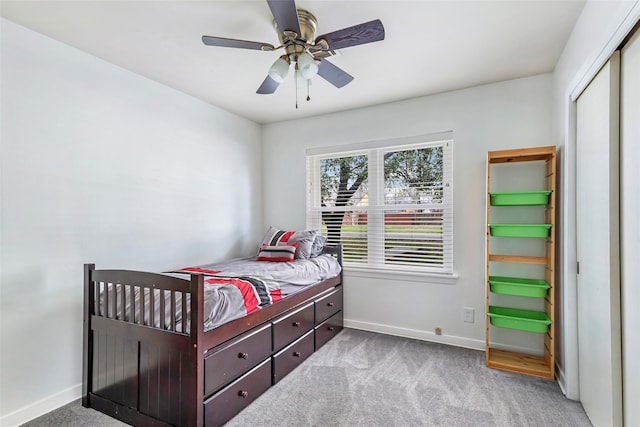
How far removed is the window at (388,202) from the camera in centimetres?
315

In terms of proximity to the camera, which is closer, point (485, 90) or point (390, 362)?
point (390, 362)

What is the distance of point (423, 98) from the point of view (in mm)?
3170

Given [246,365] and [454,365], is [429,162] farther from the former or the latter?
[246,365]

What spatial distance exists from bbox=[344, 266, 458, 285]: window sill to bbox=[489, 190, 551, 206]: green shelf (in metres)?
0.82

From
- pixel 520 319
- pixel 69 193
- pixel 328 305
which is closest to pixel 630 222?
pixel 520 319

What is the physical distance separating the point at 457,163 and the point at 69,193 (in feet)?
10.3

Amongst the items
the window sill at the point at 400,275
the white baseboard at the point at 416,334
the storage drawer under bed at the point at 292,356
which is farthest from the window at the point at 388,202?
the storage drawer under bed at the point at 292,356

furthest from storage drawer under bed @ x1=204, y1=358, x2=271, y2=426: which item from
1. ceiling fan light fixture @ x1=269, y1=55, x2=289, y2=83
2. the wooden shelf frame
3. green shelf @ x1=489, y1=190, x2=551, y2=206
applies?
green shelf @ x1=489, y1=190, x2=551, y2=206

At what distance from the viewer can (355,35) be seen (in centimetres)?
167

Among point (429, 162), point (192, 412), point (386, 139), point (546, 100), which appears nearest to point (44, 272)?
point (192, 412)

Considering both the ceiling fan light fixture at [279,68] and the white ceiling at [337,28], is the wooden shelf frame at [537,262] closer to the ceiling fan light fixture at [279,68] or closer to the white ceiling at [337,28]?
the white ceiling at [337,28]

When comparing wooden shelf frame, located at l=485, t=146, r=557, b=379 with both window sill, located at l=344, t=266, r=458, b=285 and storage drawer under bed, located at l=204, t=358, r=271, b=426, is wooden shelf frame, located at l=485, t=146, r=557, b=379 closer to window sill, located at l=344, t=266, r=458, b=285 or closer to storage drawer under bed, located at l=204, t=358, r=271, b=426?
window sill, located at l=344, t=266, r=458, b=285

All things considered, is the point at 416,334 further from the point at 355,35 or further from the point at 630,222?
the point at 355,35

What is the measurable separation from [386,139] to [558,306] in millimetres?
2081
